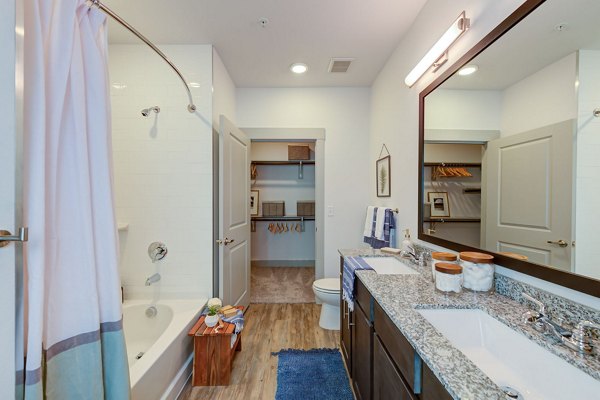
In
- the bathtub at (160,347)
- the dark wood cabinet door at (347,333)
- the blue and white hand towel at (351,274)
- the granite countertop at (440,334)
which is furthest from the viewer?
the dark wood cabinet door at (347,333)

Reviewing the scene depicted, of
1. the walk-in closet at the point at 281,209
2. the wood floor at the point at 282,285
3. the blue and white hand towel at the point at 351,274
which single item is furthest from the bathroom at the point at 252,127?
the walk-in closet at the point at 281,209

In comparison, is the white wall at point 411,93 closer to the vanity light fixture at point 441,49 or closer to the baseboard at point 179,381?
the vanity light fixture at point 441,49

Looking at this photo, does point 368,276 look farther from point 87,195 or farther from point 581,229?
point 87,195

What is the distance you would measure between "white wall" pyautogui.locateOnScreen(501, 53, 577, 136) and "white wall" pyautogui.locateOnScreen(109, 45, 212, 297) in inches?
80.3

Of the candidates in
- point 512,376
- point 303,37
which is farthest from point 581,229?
point 303,37

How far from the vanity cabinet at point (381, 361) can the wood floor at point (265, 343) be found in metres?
0.55

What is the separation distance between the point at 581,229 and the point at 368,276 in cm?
82

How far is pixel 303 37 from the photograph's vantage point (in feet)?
6.50

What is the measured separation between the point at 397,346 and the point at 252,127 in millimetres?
2634

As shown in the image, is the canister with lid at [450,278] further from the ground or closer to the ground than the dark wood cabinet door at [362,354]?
further from the ground

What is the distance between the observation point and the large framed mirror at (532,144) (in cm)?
74

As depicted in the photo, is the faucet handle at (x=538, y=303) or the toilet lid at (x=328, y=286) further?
the toilet lid at (x=328, y=286)

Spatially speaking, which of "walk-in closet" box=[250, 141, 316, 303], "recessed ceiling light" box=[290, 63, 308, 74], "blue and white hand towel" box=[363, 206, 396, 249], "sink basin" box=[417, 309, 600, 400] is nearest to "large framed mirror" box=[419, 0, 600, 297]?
"sink basin" box=[417, 309, 600, 400]

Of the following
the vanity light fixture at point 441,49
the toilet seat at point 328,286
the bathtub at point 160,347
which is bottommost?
the bathtub at point 160,347
